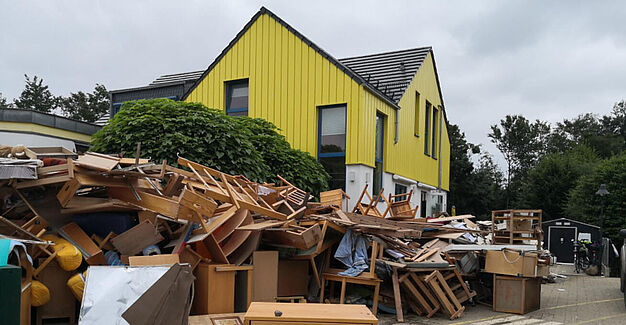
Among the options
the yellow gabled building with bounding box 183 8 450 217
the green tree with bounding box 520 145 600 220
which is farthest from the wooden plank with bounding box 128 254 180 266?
the green tree with bounding box 520 145 600 220

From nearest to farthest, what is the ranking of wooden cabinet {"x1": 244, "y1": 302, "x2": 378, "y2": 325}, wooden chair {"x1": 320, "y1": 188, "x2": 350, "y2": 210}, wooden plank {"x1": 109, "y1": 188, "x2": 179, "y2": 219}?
1. wooden cabinet {"x1": 244, "y1": 302, "x2": 378, "y2": 325}
2. wooden plank {"x1": 109, "y1": 188, "x2": 179, "y2": 219}
3. wooden chair {"x1": 320, "y1": 188, "x2": 350, "y2": 210}

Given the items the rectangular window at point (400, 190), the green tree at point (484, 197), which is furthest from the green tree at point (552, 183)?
the rectangular window at point (400, 190)

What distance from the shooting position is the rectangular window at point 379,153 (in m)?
16.9

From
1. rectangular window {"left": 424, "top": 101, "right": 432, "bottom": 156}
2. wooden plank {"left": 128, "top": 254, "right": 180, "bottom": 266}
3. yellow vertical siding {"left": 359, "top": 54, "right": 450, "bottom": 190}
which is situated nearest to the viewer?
wooden plank {"left": 128, "top": 254, "right": 180, "bottom": 266}

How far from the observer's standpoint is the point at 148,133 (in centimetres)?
1070

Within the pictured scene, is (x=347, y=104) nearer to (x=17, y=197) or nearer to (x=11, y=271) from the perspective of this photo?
(x=17, y=197)

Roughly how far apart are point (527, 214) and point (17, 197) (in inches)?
403

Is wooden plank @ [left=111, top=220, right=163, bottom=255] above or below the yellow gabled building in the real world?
below

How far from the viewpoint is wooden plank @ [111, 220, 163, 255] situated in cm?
701

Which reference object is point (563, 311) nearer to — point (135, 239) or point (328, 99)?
point (135, 239)

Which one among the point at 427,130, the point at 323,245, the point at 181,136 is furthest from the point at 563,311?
the point at 427,130

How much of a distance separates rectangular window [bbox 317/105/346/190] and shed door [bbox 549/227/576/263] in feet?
37.5

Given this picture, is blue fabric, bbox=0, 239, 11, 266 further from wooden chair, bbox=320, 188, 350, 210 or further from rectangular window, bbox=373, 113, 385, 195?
rectangular window, bbox=373, 113, 385, 195

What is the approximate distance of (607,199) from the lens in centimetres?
2339
